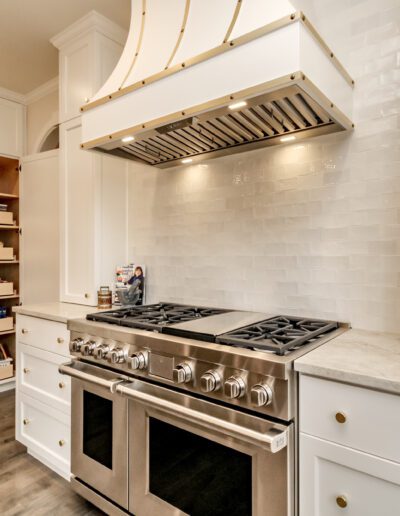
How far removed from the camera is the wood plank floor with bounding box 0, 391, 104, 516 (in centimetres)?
179

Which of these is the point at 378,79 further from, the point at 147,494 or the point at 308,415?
the point at 147,494

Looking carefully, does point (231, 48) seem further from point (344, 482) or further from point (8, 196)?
point (8, 196)

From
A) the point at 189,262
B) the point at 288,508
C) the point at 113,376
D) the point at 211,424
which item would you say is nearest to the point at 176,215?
the point at 189,262

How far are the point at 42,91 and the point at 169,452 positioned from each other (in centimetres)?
334

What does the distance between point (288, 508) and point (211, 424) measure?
1.06 ft

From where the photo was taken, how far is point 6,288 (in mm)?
3416

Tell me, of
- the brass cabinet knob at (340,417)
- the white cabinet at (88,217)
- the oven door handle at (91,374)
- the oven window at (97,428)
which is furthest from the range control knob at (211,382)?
the white cabinet at (88,217)

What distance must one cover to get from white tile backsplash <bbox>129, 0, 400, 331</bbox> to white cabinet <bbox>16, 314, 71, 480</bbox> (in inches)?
→ 30.2

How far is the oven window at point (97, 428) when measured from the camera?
65.6 inches

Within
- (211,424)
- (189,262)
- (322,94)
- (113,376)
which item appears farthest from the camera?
(189,262)

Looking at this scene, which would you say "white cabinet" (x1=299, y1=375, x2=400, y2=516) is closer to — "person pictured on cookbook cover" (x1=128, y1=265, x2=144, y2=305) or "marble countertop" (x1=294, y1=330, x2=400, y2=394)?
"marble countertop" (x1=294, y1=330, x2=400, y2=394)

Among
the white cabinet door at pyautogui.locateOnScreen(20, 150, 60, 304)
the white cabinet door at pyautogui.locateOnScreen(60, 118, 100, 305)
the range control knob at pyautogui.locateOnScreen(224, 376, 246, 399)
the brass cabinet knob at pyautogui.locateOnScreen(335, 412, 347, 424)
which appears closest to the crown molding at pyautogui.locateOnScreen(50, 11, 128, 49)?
the white cabinet door at pyautogui.locateOnScreen(60, 118, 100, 305)

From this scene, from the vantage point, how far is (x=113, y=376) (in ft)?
5.35

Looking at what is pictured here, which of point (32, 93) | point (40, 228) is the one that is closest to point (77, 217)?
point (40, 228)
